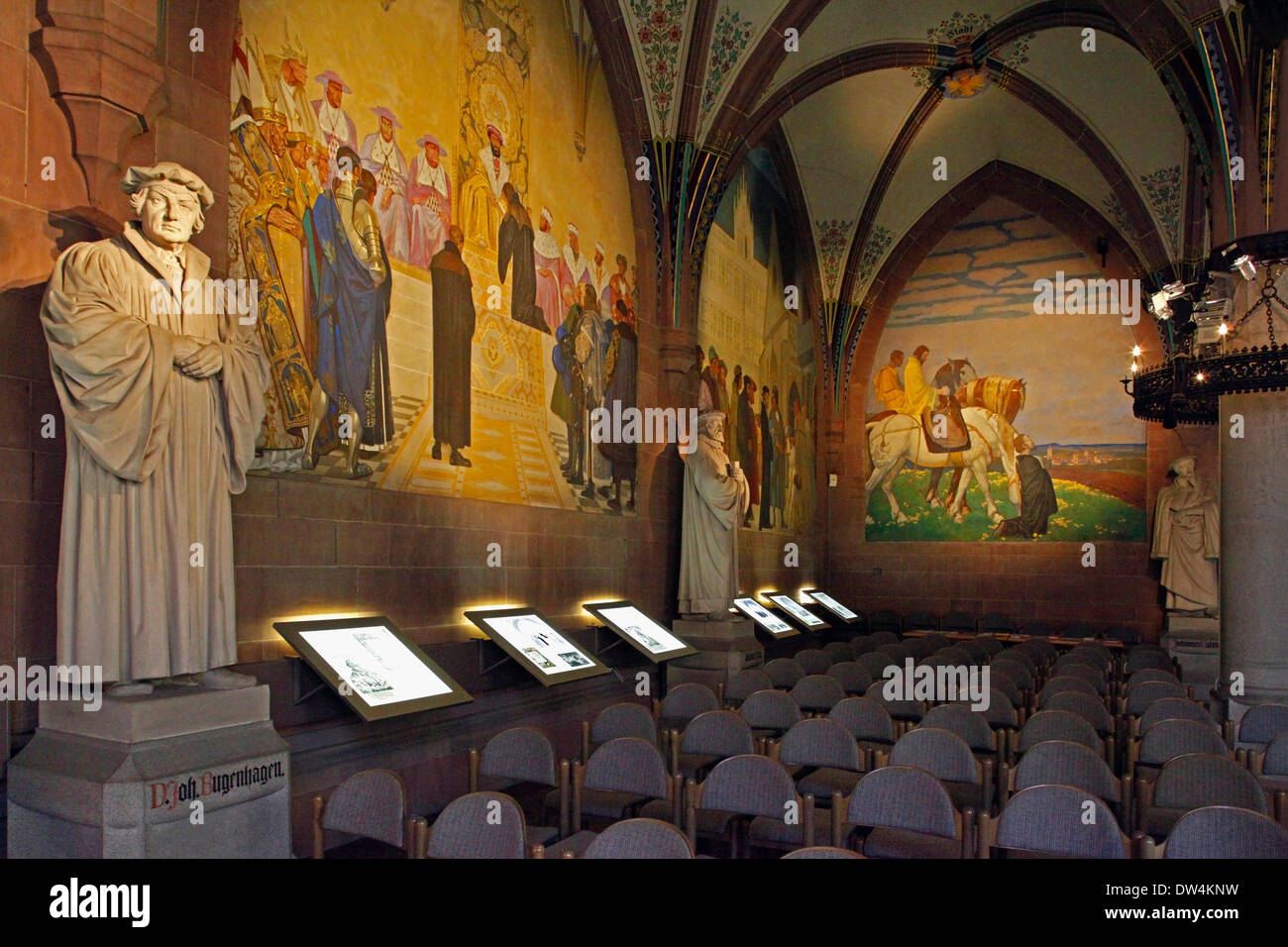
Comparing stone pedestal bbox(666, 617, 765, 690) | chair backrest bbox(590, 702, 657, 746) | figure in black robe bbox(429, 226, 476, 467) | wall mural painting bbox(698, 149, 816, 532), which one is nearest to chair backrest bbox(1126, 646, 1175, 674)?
stone pedestal bbox(666, 617, 765, 690)

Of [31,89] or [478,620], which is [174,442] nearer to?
[31,89]

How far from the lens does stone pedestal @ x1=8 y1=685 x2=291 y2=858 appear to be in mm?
3990

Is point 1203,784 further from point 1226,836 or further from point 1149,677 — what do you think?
point 1149,677

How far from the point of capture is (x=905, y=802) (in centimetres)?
438

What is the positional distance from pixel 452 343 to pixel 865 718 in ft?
13.9

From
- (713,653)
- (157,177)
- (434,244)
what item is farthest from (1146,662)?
(157,177)

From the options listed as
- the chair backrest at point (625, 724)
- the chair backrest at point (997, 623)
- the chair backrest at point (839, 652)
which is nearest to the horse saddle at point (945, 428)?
the chair backrest at point (997, 623)

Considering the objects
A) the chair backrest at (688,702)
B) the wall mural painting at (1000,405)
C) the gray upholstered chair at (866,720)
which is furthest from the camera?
the wall mural painting at (1000,405)

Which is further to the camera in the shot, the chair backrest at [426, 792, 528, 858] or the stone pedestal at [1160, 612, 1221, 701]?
the stone pedestal at [1160, 612, 1221, 701]

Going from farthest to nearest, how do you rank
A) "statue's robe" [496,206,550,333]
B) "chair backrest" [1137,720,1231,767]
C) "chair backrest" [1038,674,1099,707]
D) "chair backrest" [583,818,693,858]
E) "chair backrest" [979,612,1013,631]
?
"chair backrest" [979,612,1013,631] → "statue's robe" [496,206,550,333] → "chair backrest" [1038,674,1099,707] → "chair backrest" [1137,720,1231,767] → "chair backrest" [583,818,693,858]

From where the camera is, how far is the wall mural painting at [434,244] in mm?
6250

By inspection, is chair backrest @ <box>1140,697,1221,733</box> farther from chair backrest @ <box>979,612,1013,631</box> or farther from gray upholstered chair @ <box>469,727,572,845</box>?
chair backrest @ <box>979,612,1013,631</box>

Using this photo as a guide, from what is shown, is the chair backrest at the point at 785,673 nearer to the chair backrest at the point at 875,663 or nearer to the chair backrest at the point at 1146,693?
the chair backrest at the point at 875,663

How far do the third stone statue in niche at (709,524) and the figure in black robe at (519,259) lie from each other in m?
2.57
